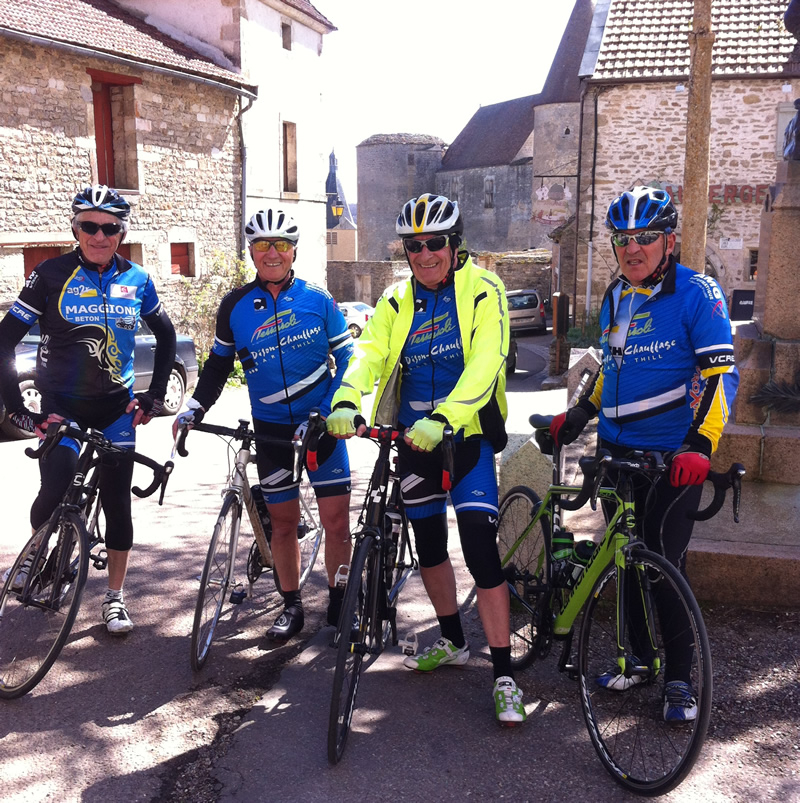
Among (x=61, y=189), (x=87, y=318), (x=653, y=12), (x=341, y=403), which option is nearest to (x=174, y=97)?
(x=61, y=189)

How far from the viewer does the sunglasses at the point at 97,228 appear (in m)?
4.29

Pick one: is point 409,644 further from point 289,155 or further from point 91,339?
point 289,155

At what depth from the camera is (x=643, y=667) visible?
→ 10.8 feet

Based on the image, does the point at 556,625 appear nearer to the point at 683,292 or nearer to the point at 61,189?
the point at 683,292

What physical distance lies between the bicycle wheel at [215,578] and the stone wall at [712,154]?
65.8ft

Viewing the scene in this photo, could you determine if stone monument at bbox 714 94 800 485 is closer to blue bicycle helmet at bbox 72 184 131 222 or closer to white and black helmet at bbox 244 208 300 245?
white and black helmet at bbox 244 208 300 245

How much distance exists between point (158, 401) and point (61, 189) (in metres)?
14.2

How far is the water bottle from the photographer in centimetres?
373

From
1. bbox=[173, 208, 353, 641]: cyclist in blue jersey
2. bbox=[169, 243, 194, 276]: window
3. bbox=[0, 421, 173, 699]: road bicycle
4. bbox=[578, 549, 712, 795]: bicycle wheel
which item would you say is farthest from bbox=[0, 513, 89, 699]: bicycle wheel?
bbox=[169, 243, 194, 276]: window

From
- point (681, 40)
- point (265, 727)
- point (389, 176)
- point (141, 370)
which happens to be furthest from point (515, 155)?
point (265, 727)

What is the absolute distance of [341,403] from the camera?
11.5ft

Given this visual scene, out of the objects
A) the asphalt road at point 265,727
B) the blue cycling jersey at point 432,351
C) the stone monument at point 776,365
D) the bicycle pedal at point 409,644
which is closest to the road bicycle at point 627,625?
the asphalt road at point 265,727

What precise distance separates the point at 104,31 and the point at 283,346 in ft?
55.1

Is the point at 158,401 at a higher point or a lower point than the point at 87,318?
lower
